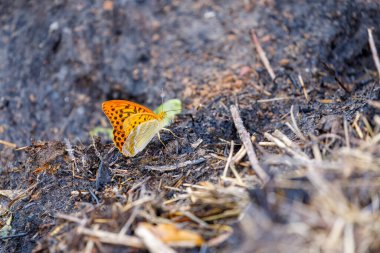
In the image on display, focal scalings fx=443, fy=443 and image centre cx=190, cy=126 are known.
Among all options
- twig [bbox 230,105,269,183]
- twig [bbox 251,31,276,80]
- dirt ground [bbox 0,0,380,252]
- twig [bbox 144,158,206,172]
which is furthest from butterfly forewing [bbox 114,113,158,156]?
twig [bbox 251,31,276,80]

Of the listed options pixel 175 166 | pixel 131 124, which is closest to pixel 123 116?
pixel 131 124

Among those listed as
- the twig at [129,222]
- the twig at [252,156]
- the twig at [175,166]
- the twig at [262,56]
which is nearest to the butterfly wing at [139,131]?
the twig at [175,166]

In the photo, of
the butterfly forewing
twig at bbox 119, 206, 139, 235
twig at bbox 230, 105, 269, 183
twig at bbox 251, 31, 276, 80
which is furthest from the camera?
twig at bbox 251, 31, 276, 80

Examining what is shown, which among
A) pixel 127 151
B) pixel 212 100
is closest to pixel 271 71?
pixel 212 100

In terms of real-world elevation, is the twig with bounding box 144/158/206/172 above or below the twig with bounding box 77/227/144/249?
below

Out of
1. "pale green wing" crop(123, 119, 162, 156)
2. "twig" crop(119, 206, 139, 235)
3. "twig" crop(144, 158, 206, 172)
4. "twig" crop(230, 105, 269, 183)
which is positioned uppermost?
"twig" crop(230, 105, 269, 183)

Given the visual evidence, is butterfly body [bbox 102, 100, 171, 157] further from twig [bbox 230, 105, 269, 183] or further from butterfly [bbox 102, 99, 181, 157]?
twig [bbox 230, 105, 269, 183]

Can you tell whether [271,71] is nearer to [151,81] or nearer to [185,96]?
[185,96]
